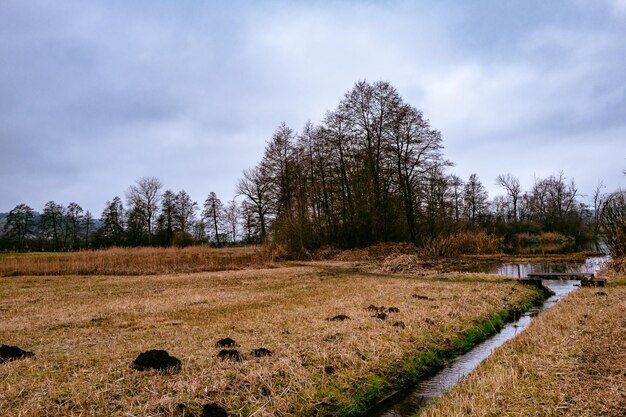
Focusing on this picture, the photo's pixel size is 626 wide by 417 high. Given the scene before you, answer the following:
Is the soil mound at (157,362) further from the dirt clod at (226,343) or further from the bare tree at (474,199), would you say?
the bare tree at (474,199)

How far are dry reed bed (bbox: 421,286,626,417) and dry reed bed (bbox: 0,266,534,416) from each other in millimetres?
1486

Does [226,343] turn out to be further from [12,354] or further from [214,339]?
[12,354]

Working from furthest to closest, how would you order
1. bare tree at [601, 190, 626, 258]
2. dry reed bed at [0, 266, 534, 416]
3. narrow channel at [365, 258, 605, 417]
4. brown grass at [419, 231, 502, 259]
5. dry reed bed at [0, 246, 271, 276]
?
brown grass at [419, 231, 502, 259], dry reed bed at [0, 246, 271, 276], bare tree at [601, 190, 626, 258], narrow channel at [365, 258, 605, 417], dry reed bed at [0, 266, 534, 416]

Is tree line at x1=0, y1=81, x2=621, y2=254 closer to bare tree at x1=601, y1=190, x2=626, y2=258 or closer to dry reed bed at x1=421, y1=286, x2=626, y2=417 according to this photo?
bare tree at x1=601, y1=190, x2=626, y2=258

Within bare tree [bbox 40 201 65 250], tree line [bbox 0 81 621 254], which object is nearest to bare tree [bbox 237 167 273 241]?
tree line [bbox 0 81 621 254]

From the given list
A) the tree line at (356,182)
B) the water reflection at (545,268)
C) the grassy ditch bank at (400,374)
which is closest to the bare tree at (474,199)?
the tree line at (356,182)

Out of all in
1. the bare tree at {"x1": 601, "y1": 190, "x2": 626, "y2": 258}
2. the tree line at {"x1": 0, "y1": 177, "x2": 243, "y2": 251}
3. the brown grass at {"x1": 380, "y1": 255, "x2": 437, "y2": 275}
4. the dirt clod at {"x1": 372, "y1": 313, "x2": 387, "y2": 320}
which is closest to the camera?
the dirt clod at {"x1": 372, "y1": 313, "x2": 387, "y2": 320}

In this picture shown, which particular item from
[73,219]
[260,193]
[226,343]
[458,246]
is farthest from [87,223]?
[226,343]

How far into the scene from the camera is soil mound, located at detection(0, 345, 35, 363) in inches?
242

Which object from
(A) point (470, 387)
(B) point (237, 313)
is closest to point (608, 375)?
(A) point (470, 387)

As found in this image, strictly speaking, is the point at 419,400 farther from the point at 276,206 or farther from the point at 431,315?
the point at 276,206

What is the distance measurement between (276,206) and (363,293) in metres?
27.8

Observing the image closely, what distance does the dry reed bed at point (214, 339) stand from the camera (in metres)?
4.93

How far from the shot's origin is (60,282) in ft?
59.6
